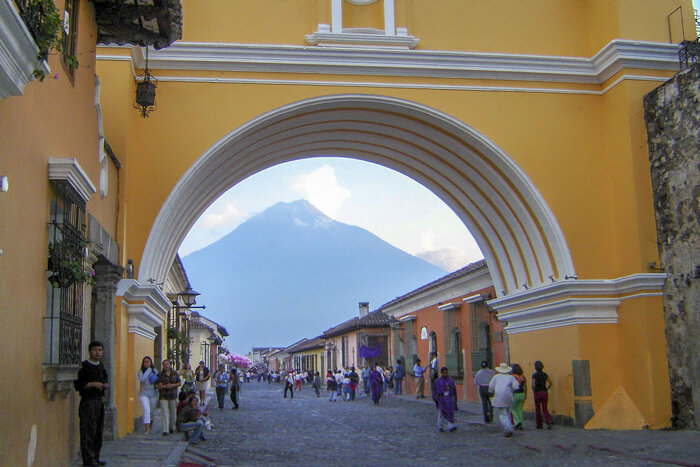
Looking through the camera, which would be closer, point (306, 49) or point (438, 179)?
point (306, 49)

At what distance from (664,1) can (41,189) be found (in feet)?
35.7

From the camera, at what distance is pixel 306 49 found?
40.4 feet

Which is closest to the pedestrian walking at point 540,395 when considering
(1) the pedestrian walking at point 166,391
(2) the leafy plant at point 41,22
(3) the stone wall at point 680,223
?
(3) the stone wall at point 680,223

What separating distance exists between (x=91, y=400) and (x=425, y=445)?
17.8 ft

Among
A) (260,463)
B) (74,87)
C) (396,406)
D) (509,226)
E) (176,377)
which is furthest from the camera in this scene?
(396,406)

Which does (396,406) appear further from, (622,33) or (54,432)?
(54,432)

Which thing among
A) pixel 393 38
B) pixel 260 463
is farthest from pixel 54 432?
pixel 393 38

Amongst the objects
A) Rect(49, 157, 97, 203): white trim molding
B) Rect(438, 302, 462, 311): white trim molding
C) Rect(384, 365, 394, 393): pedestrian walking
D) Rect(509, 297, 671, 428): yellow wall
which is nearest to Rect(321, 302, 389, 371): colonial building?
Rect(384, 365, 394, 393): pedestrian walking

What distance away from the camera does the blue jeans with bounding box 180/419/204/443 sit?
10.9m

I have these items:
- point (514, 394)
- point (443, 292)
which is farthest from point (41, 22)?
point (443, 292)

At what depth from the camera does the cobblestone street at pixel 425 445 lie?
9172 mm

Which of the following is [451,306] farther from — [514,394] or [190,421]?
[190,421]

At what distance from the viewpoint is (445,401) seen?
41.3 feet

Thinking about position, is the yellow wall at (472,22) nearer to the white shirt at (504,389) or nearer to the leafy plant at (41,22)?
the white shirt at (504,389)
